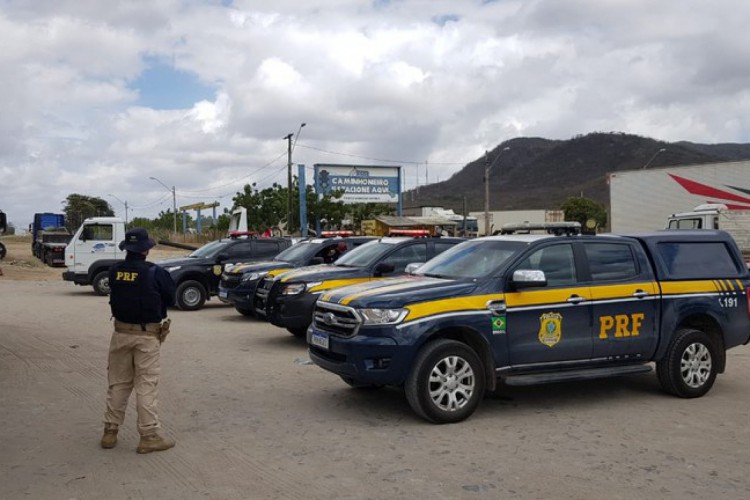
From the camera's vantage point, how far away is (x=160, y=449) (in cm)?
538

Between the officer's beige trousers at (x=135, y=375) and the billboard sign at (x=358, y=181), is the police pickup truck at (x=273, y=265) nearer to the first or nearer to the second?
the officer's beige trousers at (x=135, y=375)

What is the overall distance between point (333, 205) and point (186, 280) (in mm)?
25035

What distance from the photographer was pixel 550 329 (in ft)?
21.6

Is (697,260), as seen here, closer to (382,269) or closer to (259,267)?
(382,269)

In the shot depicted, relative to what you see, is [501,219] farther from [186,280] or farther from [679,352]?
[679,352]

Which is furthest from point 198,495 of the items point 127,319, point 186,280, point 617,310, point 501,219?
point 501,219

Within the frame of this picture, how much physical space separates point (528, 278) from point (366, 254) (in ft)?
16.6

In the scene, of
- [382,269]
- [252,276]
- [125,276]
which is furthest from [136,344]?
[252,276]

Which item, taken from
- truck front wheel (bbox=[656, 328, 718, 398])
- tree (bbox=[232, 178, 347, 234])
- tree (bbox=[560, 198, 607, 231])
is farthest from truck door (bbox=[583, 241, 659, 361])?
tree (bbox=[560, 198, 607, 231])

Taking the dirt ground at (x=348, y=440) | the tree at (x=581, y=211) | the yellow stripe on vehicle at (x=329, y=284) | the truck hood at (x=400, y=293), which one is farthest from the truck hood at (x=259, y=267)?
the tree at (x=581, y=211)

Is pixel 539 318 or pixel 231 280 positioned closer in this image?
pixel 539 318

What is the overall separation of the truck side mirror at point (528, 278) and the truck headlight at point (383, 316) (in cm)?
108

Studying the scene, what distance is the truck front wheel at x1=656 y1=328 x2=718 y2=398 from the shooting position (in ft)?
23.4

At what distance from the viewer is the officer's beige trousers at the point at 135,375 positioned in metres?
5.40
